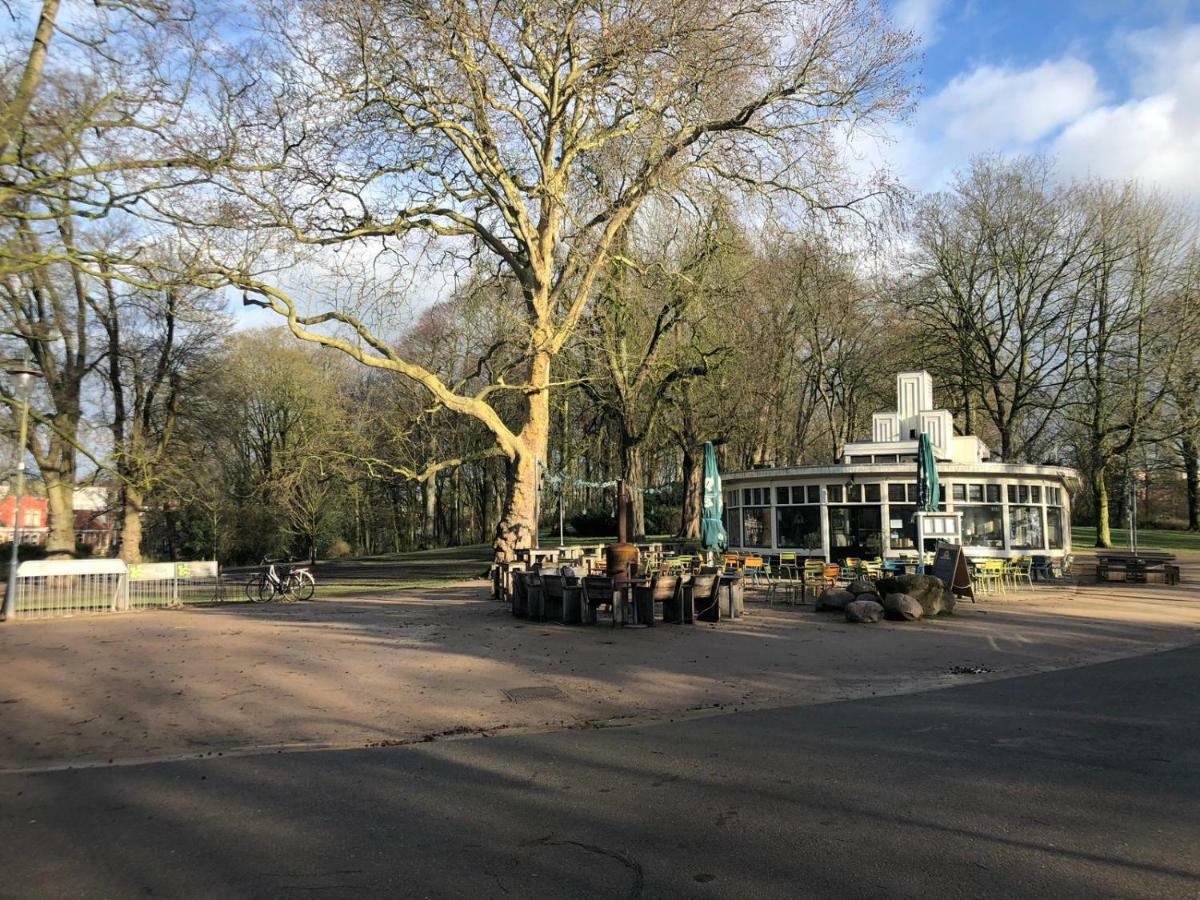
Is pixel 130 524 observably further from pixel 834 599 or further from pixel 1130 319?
pixel 1130 319

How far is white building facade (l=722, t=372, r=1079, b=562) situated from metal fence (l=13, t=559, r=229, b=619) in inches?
620

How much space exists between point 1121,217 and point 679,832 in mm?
36901

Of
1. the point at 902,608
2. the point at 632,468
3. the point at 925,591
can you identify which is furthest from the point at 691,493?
the point at 902,608

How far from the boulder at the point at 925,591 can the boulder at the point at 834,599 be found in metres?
0.65

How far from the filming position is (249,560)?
163 ft

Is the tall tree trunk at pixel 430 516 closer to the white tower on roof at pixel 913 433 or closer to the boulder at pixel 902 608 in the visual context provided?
the white tower on roof at pixel 913 433

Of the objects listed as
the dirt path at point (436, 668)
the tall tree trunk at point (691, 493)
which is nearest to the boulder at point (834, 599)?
the dirt path at point (436, 668)

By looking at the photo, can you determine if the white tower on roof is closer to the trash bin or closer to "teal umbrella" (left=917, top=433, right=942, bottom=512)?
"teal umbrella" (left=917, top=433, right=942, bottom=512)

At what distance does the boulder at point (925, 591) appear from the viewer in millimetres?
15312

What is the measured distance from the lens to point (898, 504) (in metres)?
22.6

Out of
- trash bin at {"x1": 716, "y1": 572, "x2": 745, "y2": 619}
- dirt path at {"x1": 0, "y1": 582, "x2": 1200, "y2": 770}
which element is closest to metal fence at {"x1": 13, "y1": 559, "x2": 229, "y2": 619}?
dirt path at {"x1": 0, "y1": 582, "x2": 1200, "y2": 770}

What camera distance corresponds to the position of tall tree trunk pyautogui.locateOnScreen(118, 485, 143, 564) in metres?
31.6

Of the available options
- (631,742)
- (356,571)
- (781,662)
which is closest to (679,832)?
(631,742)

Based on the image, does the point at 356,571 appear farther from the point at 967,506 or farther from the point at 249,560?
the point at 967,506
